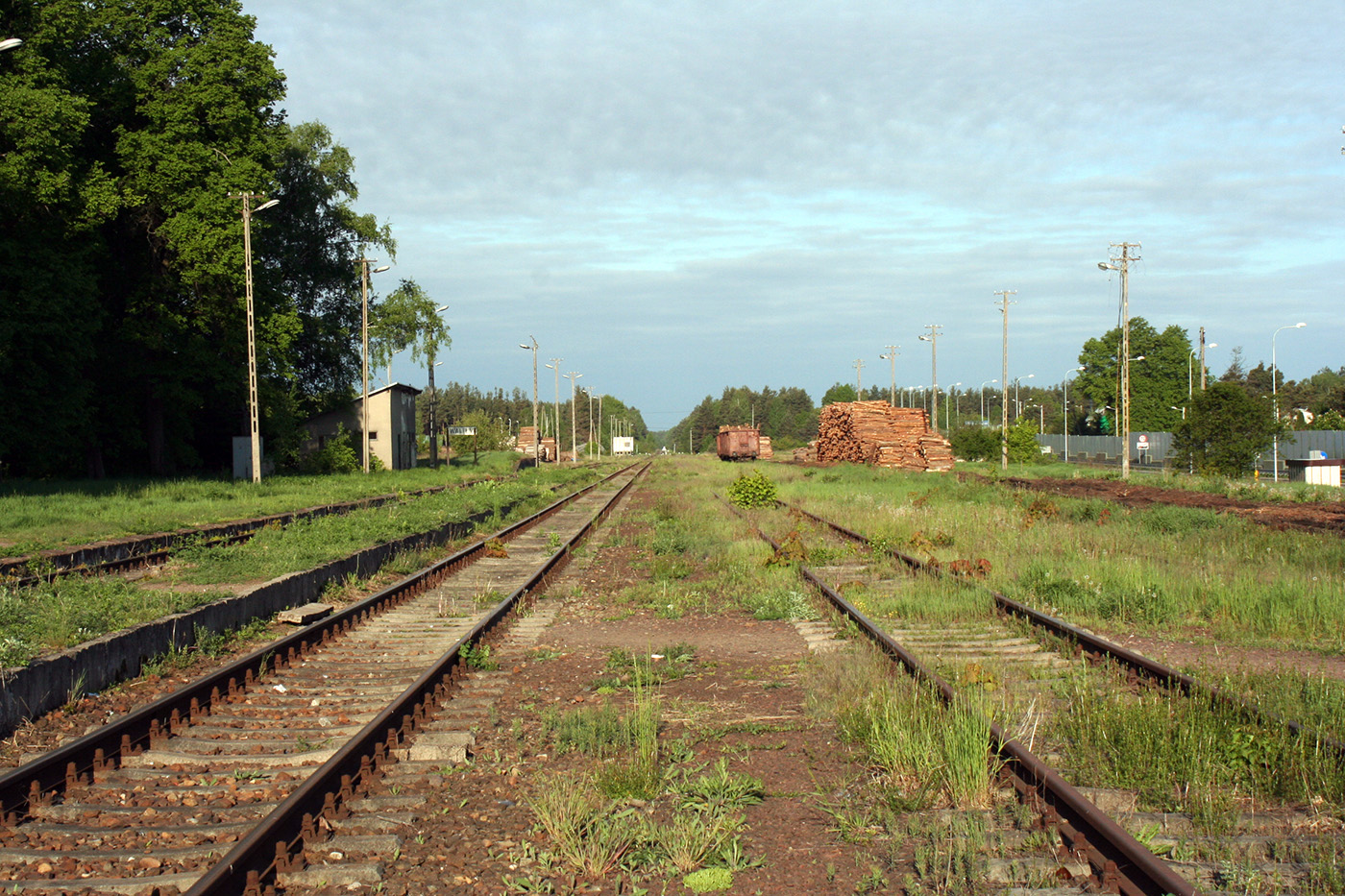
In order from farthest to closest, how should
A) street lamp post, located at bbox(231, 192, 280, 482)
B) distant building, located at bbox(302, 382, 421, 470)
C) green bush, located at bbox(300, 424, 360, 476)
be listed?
1. distant building, located at bbox(302, 382, 421, 470)
2. green bush, located at bbox(300, 424, 360, 476)
3. street lamp post, located at bbox(231, 192, 280, 482)

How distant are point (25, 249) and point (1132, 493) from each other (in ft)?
117

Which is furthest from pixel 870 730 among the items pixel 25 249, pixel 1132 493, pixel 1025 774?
pixel 25 249

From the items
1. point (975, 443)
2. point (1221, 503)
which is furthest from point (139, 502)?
point (975, 443)

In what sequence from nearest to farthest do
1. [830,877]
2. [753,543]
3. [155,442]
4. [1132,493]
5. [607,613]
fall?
[830,877] < [607,613] < [753,543] < [1132,493] < [155,442]

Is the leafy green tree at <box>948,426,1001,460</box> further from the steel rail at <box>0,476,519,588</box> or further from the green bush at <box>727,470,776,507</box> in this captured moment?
the steel rail at <box>0,476,519,588</box>

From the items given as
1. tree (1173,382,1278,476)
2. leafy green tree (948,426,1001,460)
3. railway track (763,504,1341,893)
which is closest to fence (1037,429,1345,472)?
leafy green tree (948,426,1001,460)

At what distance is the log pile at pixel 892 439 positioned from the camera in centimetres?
5138

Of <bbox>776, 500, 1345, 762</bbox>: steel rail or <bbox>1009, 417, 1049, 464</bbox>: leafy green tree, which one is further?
<bbox>1009, 417, 1049, 464</bbox>: leafy green tree

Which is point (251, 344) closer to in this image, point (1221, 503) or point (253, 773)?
point (253, 773)

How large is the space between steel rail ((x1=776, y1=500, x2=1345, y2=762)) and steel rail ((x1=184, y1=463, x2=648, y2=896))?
17.7ft

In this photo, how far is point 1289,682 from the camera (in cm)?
716

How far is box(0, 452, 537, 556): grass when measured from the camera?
1933 cm

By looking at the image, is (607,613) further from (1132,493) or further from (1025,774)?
(1132,493)

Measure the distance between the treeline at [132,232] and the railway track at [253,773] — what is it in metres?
24.3
